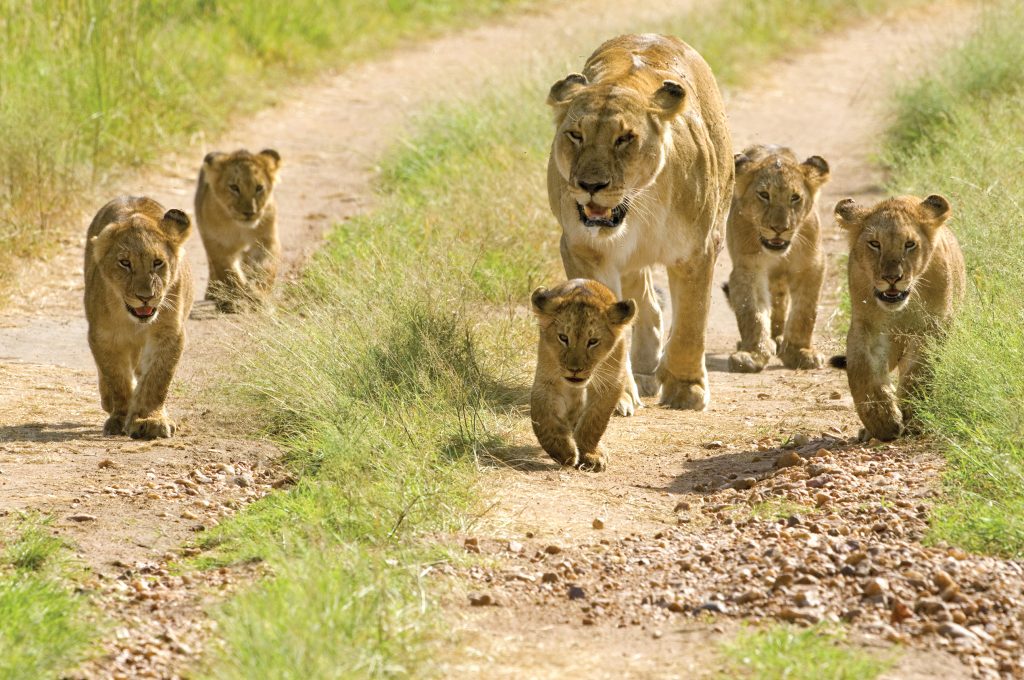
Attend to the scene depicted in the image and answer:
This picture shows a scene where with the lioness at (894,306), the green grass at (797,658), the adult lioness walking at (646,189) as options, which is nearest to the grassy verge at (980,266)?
the lioness at (894,306)

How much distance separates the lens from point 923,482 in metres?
6.27

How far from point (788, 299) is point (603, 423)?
3363mm

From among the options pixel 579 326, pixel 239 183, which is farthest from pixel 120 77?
pixel 579 326

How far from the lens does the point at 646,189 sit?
309 inches

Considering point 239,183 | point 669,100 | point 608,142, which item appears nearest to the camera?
point 608,142

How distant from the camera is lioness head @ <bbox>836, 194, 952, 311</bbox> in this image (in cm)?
679

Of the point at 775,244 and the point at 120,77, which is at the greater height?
the point at 120,77

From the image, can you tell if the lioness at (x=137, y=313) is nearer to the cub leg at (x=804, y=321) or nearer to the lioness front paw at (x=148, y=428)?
the lioness front paw at (x=148, y=428)

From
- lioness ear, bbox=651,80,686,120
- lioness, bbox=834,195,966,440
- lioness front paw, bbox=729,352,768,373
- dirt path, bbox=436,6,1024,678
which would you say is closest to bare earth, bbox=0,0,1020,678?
dirt path, bbox=436,6,1024,678

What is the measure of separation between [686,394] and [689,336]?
30 cm

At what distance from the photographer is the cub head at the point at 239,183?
10297 millimetres

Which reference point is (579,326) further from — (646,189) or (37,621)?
(37,621)

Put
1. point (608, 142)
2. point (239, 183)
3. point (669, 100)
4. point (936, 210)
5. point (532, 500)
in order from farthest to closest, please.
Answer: point (239, 183) → point (669, 100) → point (608, 142) → point (936, 210) → point (532, 500)

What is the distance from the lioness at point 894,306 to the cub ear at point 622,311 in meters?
1.01
